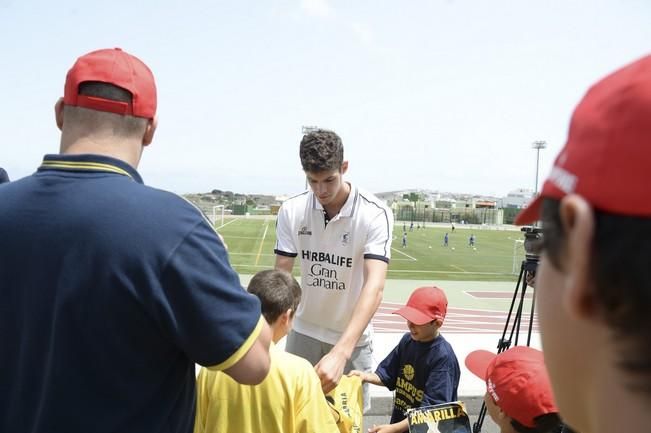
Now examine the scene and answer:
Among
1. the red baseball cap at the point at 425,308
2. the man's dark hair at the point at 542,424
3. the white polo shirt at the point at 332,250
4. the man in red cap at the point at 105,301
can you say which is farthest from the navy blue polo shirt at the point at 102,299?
the red baseball cap at the point at 425,308

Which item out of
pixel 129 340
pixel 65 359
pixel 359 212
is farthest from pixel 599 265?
pixel 359 212

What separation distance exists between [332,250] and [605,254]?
2.90m

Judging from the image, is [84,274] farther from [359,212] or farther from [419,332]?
[419,332]

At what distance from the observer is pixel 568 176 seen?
0.62 meters

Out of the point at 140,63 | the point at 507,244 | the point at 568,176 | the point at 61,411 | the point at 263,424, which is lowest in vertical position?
the point at 507,244

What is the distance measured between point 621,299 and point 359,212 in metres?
2.88

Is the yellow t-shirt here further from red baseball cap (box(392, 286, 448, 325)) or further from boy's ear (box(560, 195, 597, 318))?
boy's ear (box(560, 195, 597, 318))

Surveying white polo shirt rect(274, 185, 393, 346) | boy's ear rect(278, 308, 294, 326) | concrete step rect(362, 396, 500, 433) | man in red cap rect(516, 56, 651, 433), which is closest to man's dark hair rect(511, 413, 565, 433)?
boy's ear rect(278, 308, 294, 326)

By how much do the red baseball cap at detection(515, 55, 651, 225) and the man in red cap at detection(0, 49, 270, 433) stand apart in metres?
0.94

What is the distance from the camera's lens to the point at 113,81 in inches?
58.2

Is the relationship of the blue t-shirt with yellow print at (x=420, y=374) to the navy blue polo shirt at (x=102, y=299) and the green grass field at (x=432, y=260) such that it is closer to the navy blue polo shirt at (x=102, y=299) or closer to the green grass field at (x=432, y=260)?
the navy blue polo shirt at (x=102, y=299)

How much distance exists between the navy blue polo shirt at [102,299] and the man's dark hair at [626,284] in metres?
0.97

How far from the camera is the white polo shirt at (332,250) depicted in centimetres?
341

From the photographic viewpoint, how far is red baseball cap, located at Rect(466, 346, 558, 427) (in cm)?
209
